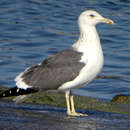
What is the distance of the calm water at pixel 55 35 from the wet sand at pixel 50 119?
3199 mm

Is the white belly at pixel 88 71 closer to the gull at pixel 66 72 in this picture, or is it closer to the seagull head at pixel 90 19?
the gull at pixel 66 72

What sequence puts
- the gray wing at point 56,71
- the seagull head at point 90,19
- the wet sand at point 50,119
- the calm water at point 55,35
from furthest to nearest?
the calm water at point 55,35 < the seagull head at point 90,19 < the gray wing at point 56,71 < the wet sand at point 50,119

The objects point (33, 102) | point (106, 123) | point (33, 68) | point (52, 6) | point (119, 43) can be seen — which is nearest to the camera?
point (106, 123)

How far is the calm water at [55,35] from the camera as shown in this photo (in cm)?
1245

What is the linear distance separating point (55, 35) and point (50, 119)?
32.6ft

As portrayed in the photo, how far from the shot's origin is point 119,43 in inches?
622

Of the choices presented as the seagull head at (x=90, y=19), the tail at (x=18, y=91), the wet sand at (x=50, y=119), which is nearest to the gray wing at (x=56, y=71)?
the tail at (x=18, y=91)

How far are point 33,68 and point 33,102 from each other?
985mm

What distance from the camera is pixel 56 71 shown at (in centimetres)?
787

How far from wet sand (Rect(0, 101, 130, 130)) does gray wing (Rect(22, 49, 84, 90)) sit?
398 millimetres

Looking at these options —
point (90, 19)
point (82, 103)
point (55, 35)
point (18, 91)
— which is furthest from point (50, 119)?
point (55, 35)

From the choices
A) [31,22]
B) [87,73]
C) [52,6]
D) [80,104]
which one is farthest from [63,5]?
[87,73]

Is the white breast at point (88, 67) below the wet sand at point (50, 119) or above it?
above

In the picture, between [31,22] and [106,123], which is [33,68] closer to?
[106,123]
